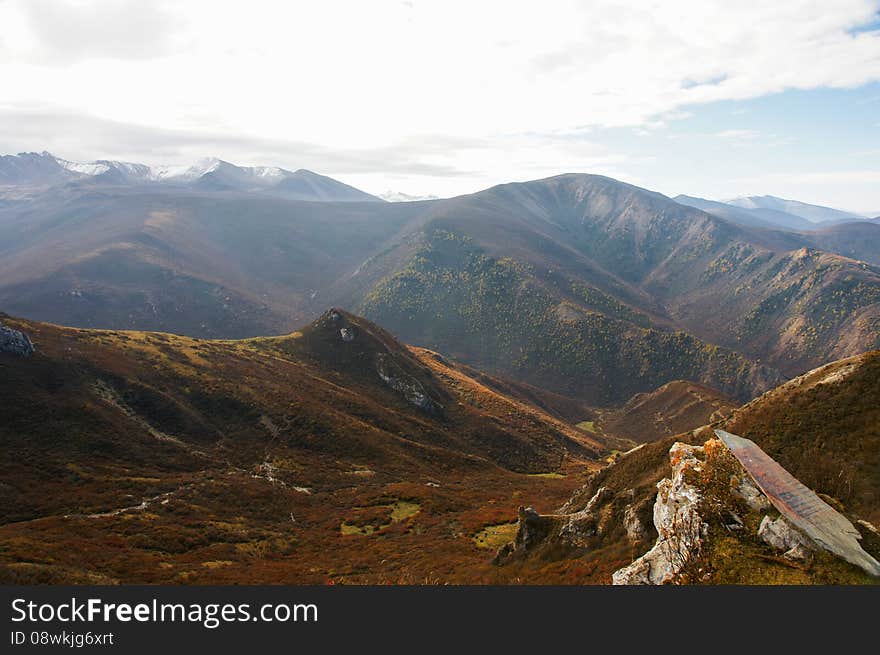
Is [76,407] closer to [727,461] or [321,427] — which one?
[321,427]

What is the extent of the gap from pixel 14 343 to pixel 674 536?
93363mm

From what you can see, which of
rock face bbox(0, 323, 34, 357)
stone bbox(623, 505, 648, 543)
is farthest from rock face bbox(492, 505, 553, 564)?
rock face bbox(0, 323, 34, 357)

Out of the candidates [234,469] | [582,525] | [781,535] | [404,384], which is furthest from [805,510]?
[404,384]

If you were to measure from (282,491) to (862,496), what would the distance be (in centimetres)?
6260

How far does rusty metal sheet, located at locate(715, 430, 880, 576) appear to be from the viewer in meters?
15.7

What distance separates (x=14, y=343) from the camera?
224ft

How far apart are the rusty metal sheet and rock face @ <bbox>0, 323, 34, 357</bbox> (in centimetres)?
9474

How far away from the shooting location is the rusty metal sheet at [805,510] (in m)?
15.7

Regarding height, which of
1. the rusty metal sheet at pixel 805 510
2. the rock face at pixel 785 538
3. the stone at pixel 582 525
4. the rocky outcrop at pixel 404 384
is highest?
the rusty metal sheet at pixel 805 510

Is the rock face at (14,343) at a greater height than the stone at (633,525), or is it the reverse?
the stone at (633,525)

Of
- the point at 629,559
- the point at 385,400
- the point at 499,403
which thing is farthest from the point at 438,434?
the point at 629,559

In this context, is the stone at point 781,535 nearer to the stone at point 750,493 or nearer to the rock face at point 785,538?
the rock face at point 785,538

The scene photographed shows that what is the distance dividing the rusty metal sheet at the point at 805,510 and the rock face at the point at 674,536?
2450mm

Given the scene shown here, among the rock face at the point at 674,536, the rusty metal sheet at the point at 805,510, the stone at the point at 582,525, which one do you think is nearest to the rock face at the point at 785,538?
the rusty metal sheet at the point at 805,510
